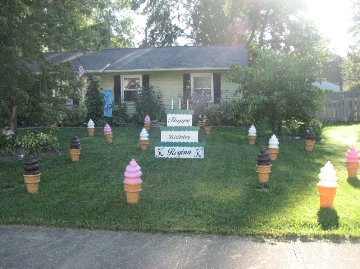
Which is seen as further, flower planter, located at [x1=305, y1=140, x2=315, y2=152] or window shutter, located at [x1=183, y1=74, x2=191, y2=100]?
window shutter, located at [x1=183, y1=74, x2=191, y2=100]

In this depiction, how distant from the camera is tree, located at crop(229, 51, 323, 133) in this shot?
46.4ft

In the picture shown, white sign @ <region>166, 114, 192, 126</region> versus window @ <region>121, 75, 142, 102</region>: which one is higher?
window @ <region>121, 75, 142, 102</region>

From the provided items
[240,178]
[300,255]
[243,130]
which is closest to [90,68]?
[243,130]

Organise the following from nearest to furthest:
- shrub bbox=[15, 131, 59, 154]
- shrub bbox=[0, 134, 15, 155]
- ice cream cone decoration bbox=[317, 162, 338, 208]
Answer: ice cream cone decoration bbox=[317, 162, 338, 208] → shrub bbox=[0, 134, 15, 155] → shrub bbox=[15, 131, 59, 154]

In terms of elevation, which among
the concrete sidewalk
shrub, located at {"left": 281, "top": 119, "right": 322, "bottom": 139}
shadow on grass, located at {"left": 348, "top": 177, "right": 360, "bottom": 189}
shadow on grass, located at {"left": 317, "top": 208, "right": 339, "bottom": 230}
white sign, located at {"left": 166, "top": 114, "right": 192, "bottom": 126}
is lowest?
the concrete sidewalk

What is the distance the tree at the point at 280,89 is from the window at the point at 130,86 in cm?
811

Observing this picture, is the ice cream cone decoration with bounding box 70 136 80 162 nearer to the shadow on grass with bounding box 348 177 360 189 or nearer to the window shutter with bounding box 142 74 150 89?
the shadow on grass with bounding box 348 177 360 189

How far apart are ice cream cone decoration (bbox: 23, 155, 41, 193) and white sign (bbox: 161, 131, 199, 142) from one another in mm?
3772

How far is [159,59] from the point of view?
22562 millimetres

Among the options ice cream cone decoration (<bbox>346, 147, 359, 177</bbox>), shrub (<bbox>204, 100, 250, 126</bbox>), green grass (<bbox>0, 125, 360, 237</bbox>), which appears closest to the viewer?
green grass (<bbox>0, 125, 360, 237</bbox>)

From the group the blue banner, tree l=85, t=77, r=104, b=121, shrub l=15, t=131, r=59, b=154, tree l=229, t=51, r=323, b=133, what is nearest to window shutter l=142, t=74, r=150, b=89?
the blue banner

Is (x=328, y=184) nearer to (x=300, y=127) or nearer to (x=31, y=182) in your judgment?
(x=31, y=182)

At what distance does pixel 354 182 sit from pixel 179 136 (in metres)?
4.16

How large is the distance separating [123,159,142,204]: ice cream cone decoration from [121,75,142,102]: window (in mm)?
15425
